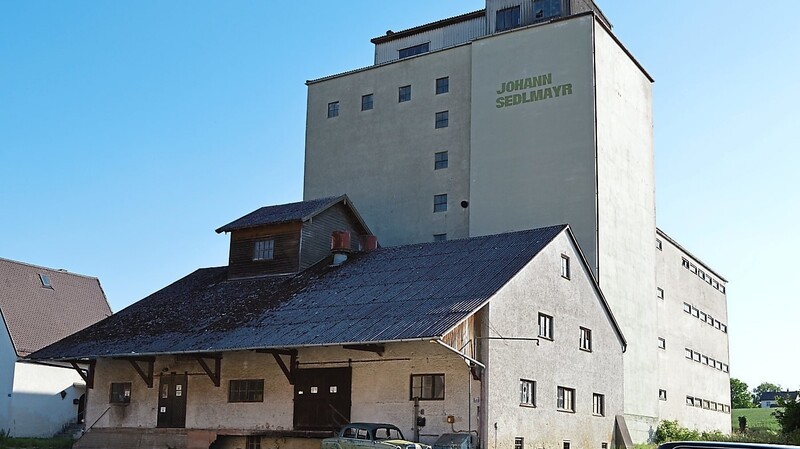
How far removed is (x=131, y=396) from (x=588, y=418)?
1776 cm

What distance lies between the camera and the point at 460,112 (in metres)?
47.8

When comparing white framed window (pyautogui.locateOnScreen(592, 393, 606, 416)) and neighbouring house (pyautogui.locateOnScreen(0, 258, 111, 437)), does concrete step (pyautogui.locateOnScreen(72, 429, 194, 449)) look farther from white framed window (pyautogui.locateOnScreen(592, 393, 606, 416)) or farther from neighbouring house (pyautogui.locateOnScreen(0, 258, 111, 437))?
white framed window (pyautogui.locateOnScreen(592, 393, 606, 416))

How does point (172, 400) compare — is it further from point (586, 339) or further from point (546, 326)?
point (586, 339)

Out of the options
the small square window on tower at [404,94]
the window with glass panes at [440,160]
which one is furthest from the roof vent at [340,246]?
the small square window on tower at [404,94]

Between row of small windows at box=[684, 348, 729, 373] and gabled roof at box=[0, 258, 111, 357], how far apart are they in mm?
35857

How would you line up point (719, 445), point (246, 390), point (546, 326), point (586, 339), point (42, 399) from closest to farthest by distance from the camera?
point (719, 445) < point (546, 326) < point (246, 390) < point (586, 339) < point (42, 399)

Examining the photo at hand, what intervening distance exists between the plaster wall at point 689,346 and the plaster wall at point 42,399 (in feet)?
104

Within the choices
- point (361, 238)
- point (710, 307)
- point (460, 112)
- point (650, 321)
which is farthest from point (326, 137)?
point (710, 307)

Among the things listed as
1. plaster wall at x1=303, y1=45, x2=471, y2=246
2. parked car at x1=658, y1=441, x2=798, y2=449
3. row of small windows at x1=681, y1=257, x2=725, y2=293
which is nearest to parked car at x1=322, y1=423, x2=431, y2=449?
parked car at x1=658, y1=441, x2=798, y2=449

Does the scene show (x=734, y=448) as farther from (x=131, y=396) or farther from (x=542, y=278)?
(x=131, y=396)

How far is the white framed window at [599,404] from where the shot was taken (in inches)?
1339

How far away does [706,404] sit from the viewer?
189 ft

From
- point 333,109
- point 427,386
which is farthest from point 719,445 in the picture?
point 333,109

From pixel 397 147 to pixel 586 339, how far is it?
63.4 ft
